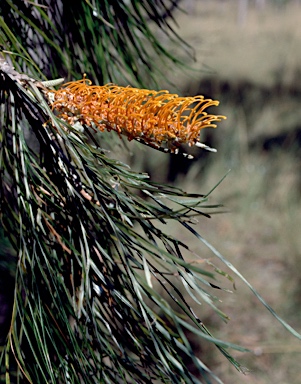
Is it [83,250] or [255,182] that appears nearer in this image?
[83,250]

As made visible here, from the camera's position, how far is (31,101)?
613mm

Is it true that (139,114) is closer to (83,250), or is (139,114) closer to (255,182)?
(83,250)

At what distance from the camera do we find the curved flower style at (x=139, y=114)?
0.54 meters

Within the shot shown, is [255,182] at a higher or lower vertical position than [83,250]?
lower

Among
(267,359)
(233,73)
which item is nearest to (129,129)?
(267,359)

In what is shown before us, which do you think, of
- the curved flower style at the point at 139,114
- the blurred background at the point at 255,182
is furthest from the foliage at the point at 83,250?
the blurred background at the point at 255,182

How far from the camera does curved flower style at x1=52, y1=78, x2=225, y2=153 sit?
0.54 metres

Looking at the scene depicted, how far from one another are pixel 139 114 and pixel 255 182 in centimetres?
352

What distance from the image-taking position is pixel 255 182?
13.1 ft

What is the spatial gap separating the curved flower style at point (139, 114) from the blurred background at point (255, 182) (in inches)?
55.6

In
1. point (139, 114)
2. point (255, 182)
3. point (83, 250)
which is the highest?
point (139, 114)

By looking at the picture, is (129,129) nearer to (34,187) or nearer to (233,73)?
(34,187)

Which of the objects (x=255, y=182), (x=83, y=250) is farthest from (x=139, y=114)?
(x=255, y=182)

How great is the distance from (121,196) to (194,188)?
3441mm
